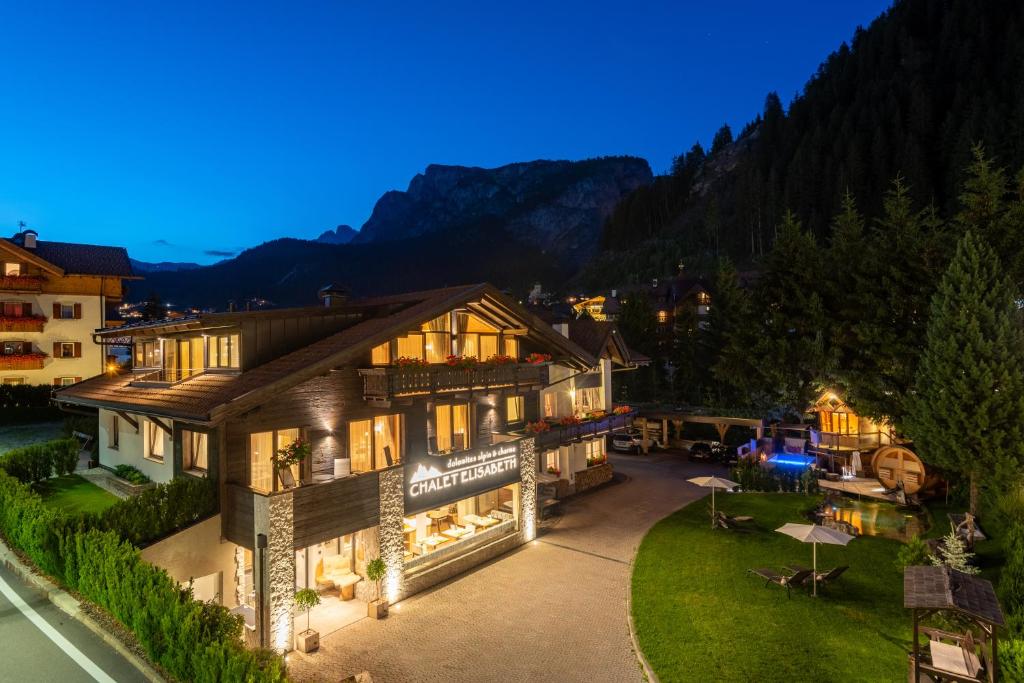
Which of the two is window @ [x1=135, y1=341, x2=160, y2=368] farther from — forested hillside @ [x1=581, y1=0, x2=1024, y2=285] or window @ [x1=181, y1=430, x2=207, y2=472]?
forested hillside @ [x1=581, y1=0, x2=1024, y2=285]

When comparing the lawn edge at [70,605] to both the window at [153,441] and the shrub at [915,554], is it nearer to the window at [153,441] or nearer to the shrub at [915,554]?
the window at [153,441]

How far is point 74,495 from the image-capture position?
1897cm

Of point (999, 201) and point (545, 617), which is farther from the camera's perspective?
point (999, 201)

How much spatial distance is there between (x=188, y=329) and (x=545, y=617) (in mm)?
14161

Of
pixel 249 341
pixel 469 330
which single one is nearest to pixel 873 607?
pixel 469 330

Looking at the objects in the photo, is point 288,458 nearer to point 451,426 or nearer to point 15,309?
point 451,426

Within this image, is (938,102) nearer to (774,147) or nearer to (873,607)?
(774,147)

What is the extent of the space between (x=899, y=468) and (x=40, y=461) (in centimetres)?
3591

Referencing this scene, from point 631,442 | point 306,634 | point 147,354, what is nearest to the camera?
point 306,634

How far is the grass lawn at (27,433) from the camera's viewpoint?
30020mm

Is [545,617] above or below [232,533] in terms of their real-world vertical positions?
below

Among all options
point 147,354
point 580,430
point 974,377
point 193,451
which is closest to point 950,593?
point 974,377

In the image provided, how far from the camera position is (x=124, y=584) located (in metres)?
11.3

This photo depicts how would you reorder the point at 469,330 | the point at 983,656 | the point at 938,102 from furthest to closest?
the point at 938,102 → the point at 469,330 → the point at 983,656
